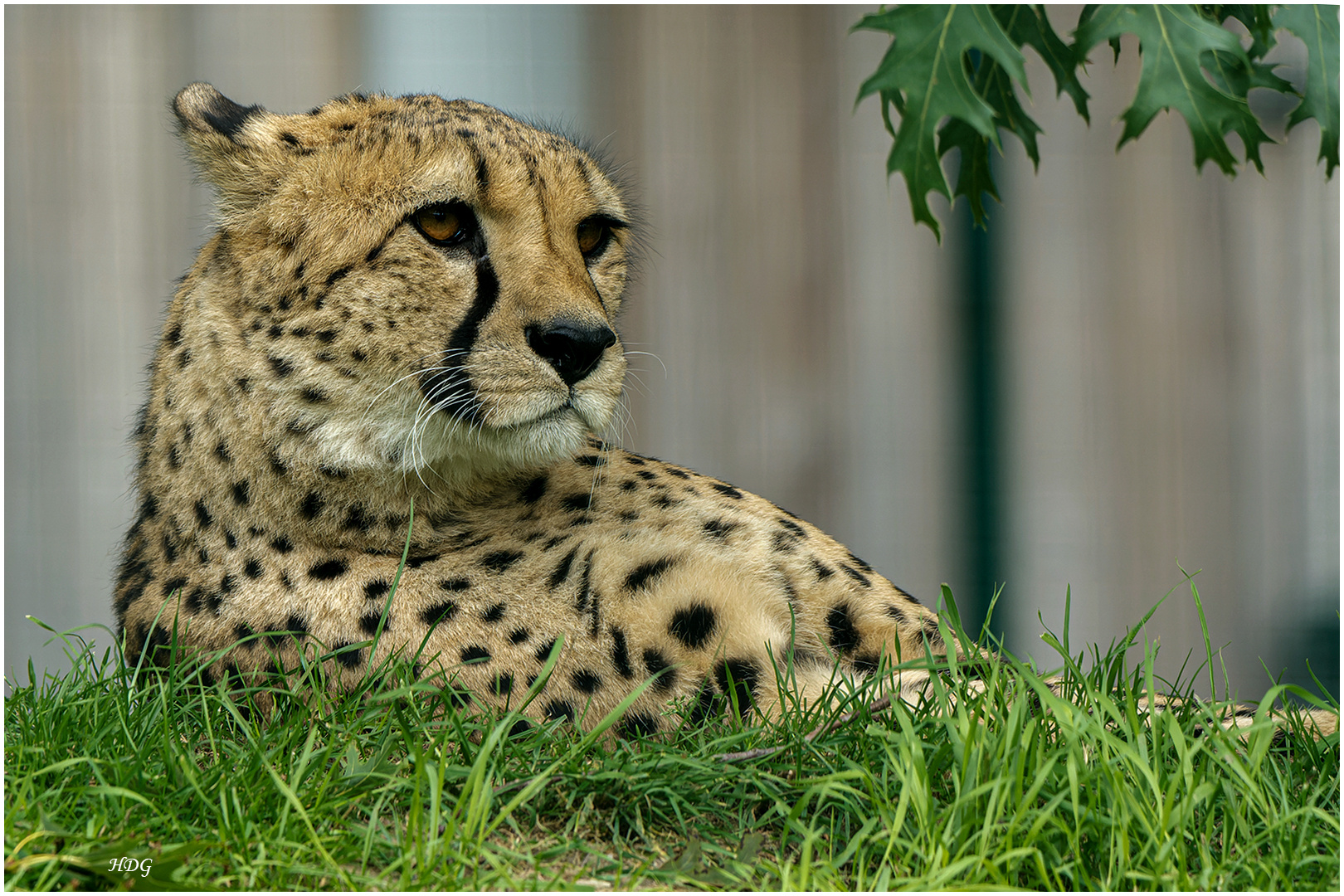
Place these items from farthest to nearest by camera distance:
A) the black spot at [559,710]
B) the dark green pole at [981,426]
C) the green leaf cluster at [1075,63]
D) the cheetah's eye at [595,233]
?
the dark green pole at [981,426] → the cheetah's eye at [595,233] → the black spot at [559,710] → the green leaf cluster at [1075,63]

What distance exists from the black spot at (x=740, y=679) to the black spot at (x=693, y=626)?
57 mm

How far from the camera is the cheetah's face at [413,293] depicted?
1868mm

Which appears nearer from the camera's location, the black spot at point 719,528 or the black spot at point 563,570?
the black spot at point 563,570

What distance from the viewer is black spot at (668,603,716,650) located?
187 centimetres

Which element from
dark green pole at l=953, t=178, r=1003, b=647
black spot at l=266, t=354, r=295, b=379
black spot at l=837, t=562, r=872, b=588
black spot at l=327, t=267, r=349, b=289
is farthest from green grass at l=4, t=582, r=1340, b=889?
dark green pole at l=953, t=178, r=1003, b=647

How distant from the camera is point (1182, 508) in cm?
400

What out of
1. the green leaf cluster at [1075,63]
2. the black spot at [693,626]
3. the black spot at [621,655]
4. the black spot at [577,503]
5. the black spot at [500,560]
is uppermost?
the green leaf cluster at [1075,63]

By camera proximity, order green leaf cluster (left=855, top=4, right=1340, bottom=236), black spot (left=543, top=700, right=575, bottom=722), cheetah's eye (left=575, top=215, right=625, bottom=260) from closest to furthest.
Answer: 1. green leaf cluster (left=855, top=4, right=1340, bottom=236)
2. black spot (left=543, top=700, right=575, bottom=722)
3. cheetah's eye (left=575, top=215, right=625, bottom=260)

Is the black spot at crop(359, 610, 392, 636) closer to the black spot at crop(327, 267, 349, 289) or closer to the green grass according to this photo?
the green grass

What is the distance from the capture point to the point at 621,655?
1856 mm

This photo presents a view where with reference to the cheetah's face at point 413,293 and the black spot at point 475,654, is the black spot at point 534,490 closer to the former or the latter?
the cheetah's face at point 413,293

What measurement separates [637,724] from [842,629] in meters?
0.46

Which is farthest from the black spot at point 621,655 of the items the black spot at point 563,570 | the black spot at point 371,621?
the black spot at point 371,621

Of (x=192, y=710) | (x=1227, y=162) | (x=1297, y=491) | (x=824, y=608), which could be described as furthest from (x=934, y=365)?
(x=192, y=710)
